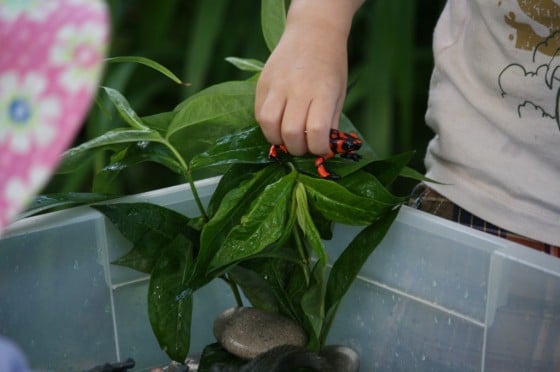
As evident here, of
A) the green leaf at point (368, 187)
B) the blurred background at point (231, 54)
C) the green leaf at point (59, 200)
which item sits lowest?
the blurred background at point (231, 54)

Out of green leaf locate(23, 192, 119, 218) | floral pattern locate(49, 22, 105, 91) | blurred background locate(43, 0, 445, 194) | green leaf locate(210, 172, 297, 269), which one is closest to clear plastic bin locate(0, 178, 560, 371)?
green leaf locate(23, 192, 119, 218)

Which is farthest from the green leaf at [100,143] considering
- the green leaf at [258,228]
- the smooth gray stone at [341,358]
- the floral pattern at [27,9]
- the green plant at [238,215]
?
the floral pattern at [27,9]

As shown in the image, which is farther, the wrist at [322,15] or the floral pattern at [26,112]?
the wrist at [322,15]

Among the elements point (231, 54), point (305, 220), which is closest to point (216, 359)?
point (305, 220)

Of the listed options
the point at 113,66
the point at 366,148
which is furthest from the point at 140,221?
the point at 113,66

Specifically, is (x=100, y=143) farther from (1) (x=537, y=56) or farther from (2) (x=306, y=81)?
(1) (x=537, y=56)

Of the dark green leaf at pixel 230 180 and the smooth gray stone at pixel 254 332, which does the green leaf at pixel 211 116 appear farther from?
the smooth gray stone at pixel 254 332
